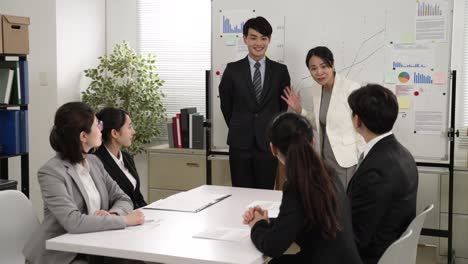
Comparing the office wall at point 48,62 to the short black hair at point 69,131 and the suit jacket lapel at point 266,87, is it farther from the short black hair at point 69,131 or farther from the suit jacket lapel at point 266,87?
the short black hair at point 69,131

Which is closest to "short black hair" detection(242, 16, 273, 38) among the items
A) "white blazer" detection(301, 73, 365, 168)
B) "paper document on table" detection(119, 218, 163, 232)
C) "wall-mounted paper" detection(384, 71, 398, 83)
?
"white blazer" detection(301, 73, 365, 168)

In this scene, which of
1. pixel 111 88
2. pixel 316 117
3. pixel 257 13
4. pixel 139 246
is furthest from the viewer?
pixel 111 88

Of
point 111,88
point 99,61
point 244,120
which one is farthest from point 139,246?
point 99,61

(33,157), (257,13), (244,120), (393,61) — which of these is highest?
(257,13)

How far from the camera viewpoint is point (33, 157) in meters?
5.35

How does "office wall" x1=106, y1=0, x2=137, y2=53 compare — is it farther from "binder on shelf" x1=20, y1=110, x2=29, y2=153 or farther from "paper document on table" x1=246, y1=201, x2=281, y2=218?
"paper document on table" x1=246, y1=201, x2=281, y2=218

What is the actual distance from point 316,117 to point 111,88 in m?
2.00

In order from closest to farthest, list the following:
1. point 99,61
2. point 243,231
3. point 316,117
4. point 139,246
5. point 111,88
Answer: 1. point 139,246
2. point 243,231
3. point 316,117
4. point 111,88
5. point 99,61

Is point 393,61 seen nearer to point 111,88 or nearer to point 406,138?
point 406,138

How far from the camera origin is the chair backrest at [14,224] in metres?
2.69

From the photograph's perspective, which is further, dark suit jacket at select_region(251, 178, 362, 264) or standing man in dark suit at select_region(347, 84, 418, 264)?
standing man in dark suit at select_region(347, 84, 418, 264)

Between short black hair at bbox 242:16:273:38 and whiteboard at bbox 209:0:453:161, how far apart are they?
0.92ft

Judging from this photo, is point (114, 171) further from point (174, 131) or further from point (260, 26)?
point (174, 131)

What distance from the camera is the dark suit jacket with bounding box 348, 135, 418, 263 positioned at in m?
2.48
